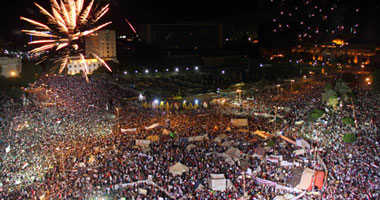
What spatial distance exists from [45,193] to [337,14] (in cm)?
5458

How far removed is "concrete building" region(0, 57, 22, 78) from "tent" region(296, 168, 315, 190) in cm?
2471

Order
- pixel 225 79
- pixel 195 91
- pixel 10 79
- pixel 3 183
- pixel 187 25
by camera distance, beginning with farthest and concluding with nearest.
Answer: pixel 187 25, pixel 225 79, pixel 195 91, pixel 10 79, pixel 3 183

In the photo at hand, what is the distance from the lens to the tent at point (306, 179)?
12383mm

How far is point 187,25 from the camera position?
80.2 meters

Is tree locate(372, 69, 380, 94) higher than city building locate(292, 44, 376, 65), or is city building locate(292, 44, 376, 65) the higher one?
city building locate(292, 44, 376, 65)

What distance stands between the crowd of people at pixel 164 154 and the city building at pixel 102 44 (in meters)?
29.6

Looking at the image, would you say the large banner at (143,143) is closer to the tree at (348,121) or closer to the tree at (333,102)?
the tree at (348,121)

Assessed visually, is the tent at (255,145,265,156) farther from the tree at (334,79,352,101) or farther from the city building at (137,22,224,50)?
the city building at (137,22,224,50)

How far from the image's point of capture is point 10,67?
30.2 metres

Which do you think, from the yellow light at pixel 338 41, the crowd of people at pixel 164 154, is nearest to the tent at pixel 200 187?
the crowd of people at pixel 164 154

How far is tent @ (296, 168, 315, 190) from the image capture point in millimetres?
12383

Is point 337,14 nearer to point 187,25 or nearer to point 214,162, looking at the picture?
point 187,25

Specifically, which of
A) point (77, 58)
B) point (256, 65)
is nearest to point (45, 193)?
point (77, 58)

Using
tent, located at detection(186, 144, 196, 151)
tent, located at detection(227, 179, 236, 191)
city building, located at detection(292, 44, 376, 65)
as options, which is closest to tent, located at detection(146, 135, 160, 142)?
tent, located at detection(186, 144, 196, 151)
